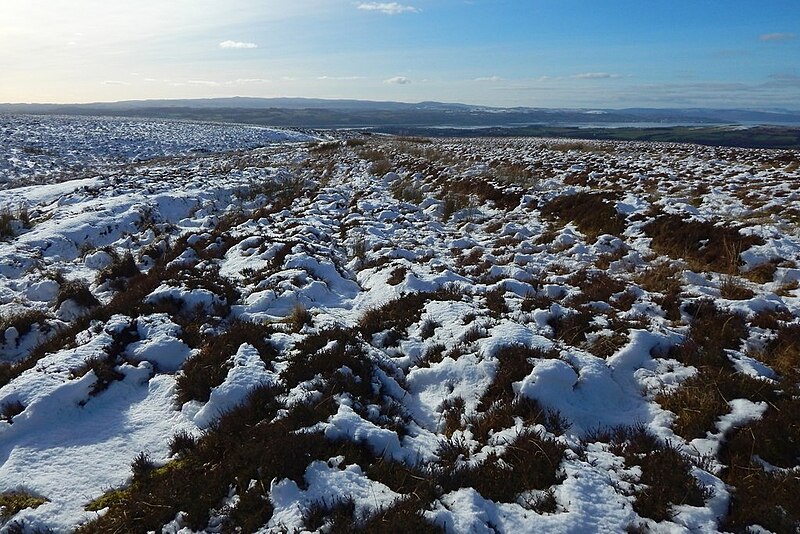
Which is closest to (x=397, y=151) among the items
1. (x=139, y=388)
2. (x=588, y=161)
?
(x=588, y=161)

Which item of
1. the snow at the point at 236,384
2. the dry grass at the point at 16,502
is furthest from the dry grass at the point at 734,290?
the dry grass at the point at 16,502

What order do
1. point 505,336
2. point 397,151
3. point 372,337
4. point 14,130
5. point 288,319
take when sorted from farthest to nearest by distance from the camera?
point 14,130 → point 397,151 → point 288,319 → point 372,337 → point 505,336

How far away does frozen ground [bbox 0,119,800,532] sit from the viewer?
4129mm

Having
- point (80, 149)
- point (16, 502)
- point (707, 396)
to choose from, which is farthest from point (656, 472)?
point (80, 149)

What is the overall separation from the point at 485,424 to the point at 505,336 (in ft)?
5.75

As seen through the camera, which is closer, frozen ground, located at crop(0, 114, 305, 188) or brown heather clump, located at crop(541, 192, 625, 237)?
brown heather clump, located at crop(541, 192, 625, 237)

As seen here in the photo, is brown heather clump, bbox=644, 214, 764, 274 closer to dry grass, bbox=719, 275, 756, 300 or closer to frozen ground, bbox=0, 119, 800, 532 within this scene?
frozen ground, bbox=0, 119, 800, 532

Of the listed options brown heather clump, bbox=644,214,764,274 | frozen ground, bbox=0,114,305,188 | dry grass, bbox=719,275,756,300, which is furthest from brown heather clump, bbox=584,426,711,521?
frozen ground, bbox=0,114,305,188

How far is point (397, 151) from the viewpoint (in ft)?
123

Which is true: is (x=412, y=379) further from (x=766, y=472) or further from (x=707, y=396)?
(x=766, y=472)

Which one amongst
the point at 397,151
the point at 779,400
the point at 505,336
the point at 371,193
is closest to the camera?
the point at 779,400

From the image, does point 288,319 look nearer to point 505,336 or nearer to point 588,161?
point 505,336

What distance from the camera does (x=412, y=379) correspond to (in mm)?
6457

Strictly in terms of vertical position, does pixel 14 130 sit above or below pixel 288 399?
above
